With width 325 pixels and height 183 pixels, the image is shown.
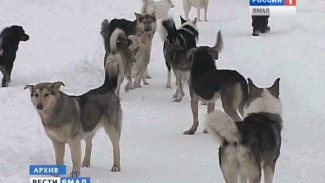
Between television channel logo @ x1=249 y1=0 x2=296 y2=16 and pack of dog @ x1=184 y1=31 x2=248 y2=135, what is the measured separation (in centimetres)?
1006

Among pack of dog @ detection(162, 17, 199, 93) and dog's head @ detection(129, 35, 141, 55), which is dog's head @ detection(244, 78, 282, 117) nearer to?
pack of dog @ detection(162, 17, 199, 93)

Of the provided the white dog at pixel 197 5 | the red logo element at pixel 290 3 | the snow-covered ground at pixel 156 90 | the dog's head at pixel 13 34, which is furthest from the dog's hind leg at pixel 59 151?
the red logo element at pixel 290 3

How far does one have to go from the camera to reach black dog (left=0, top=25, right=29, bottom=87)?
39.0 feet

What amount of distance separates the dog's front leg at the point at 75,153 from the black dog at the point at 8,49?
17.3ft

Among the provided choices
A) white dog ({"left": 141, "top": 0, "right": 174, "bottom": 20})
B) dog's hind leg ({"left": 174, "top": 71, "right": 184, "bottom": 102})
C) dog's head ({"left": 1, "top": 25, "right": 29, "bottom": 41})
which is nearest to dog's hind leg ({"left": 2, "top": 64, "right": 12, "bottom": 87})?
dog's head ({"left": 1, "top": 25, "right": 29, "bottom": 41})

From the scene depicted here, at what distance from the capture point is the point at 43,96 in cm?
662

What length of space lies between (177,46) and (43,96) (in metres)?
5.24

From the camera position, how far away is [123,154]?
8141 millimetres

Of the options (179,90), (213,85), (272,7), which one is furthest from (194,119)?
(272,7)

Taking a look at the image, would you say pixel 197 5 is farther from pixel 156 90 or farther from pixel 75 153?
pixel 75 153

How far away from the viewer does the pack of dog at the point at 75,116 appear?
667cm

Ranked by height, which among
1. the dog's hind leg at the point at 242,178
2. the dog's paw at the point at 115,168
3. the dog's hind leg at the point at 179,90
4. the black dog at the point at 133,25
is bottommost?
the dog's paw at the point at 115,168

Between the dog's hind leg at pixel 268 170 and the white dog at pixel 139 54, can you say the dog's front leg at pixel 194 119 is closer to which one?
the white dog at pixel 139 54

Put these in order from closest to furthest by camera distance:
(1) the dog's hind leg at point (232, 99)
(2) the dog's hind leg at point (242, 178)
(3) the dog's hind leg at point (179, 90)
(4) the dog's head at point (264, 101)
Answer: (2) the dog's hind leg at point (242, 178) → (4) the dog's head at point (264, 101) → (1) the dog's hind leg at point (232, 99) → (3) the dog's hind leg at point (179, 90)
